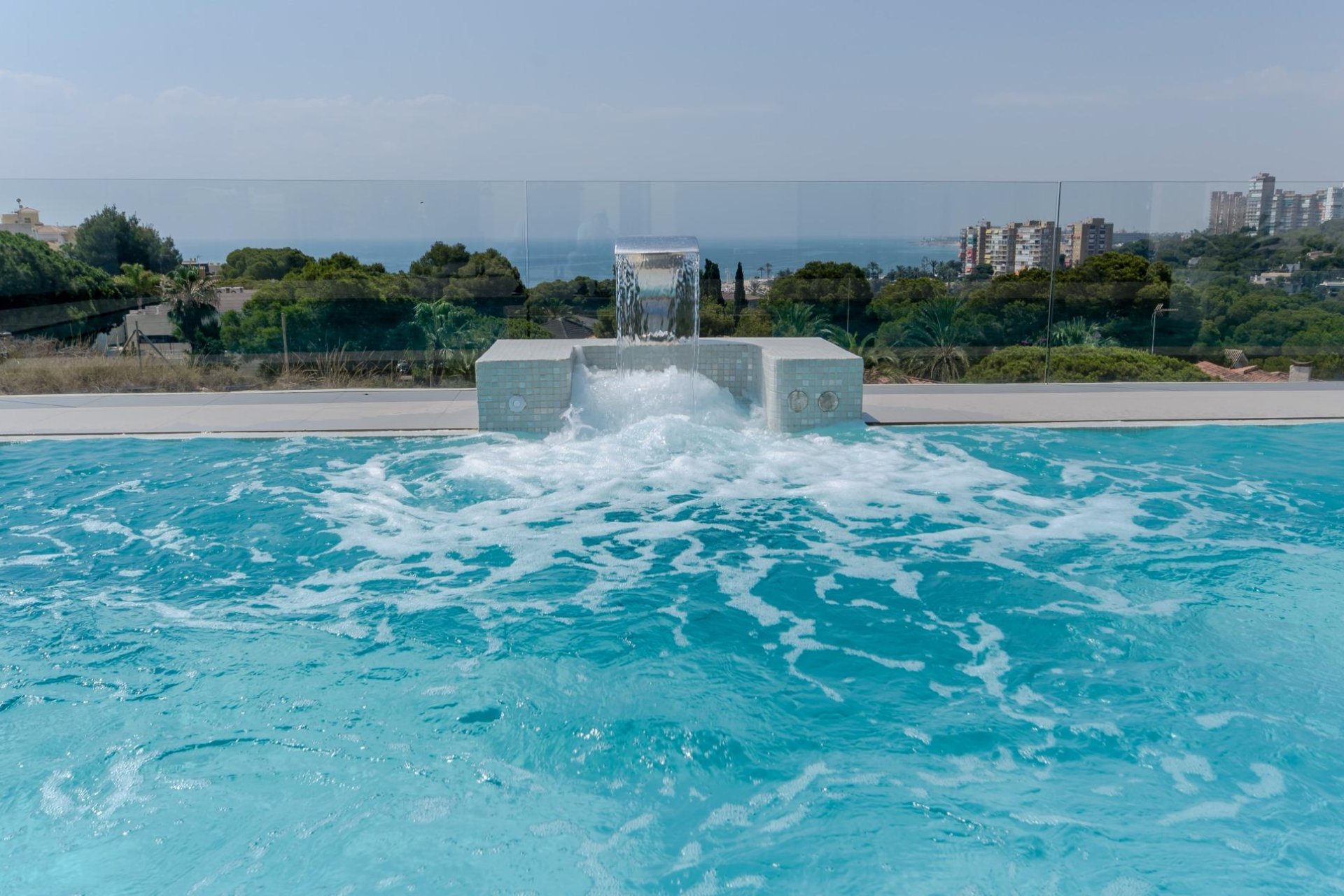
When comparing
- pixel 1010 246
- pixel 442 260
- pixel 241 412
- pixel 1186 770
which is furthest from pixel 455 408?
pixel 1186 770

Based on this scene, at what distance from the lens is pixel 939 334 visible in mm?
10367

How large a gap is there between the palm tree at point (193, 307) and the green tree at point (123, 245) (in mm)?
213

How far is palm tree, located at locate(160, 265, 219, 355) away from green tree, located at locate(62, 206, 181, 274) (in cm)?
21

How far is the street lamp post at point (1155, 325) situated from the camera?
33.9 feet

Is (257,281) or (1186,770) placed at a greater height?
(257,281)

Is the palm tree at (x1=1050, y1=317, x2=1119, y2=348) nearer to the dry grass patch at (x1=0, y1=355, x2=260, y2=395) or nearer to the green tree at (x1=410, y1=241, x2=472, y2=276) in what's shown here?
the green tree at (x1=410, y1=241, x2=472, y2=276)

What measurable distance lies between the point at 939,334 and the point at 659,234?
3.22 metres

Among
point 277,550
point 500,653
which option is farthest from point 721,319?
point 500,653

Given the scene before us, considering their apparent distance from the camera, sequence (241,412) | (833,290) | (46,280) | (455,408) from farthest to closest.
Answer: (833,290) < (46,280) < (455,408) < (241,412)

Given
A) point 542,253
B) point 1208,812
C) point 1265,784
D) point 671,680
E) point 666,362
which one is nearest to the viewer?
point 1208,812

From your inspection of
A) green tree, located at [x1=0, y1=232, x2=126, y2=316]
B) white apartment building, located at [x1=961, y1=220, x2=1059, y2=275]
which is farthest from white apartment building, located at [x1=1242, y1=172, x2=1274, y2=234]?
green tree, located at [x1=0, y1=232, x2=126, y2=316]

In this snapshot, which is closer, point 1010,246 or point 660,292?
point 660,292

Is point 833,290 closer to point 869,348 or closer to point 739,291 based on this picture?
point 869,348

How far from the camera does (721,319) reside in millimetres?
10062
